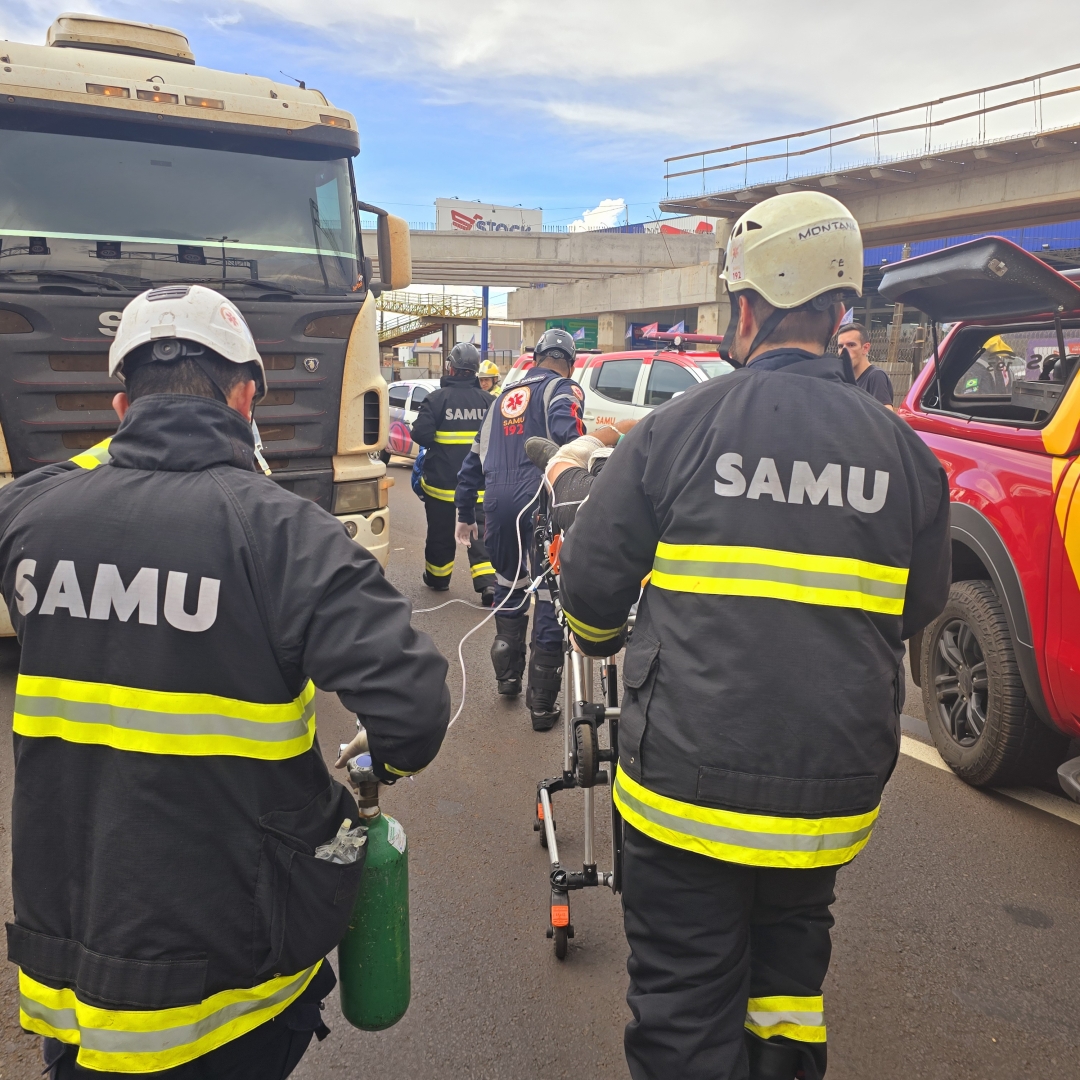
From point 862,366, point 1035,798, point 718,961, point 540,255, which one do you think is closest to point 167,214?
point 718,961

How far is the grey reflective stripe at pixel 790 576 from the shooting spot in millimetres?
1753

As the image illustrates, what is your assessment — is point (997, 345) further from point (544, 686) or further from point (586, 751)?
point (586, 751)

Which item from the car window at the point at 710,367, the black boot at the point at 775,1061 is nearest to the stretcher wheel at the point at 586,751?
the black boot at the point at 775,1061

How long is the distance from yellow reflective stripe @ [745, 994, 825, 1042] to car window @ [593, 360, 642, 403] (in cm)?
928

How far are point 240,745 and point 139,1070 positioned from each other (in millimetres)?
586

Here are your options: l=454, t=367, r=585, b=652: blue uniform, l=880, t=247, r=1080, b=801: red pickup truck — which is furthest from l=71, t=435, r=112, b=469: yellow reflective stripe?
l=454, t=367, r=585, b=652: blue uniform

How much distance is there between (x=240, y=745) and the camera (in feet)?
5.04

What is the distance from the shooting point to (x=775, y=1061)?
191 cm

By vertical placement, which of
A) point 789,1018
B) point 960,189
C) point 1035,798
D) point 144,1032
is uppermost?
point 960,189

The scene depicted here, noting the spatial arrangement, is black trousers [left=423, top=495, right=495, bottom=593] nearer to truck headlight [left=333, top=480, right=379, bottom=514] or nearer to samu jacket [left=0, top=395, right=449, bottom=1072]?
truck headlight [left=333, top=480, right=379, bottom=514]

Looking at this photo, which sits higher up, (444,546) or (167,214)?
(167,214)

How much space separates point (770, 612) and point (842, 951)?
1.86 m

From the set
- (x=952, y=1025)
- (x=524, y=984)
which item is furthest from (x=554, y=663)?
(x=952, y=1025)

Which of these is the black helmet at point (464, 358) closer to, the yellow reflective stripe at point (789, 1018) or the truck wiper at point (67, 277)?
the truck wiper at point (67, 277)
